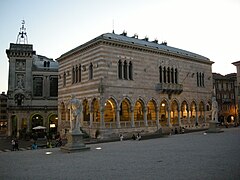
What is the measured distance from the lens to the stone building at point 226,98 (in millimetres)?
63344

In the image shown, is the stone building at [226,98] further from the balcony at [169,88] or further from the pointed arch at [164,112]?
the balcony at [169,88]

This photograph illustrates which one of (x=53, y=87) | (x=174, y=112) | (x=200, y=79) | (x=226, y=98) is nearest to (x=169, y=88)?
(x=174, y=112)

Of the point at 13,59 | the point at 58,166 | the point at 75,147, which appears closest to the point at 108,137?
the point at 75,147

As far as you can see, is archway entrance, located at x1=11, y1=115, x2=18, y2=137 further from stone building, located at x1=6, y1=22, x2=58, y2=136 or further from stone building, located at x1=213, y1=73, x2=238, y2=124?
stone building, located at x1=213, y1=73, x2=238, y2=124

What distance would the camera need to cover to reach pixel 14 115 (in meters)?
49.4

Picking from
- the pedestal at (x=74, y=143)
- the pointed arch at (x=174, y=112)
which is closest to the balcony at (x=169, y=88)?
the pointed arch at (x=174, y=112)

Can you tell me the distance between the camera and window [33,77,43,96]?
52.6 metres

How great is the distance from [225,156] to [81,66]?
81.0 feet

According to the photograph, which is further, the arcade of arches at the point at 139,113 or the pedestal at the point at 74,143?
the arcade of arches at the point at 139,113

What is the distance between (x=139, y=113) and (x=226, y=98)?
112 feet

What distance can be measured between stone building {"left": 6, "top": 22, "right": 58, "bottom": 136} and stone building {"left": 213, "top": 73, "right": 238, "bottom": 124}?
40.1 meters

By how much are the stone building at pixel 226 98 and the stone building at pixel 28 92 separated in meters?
40.1

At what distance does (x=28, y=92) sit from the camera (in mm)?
51000

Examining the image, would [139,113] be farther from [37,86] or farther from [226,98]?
[226,98]
